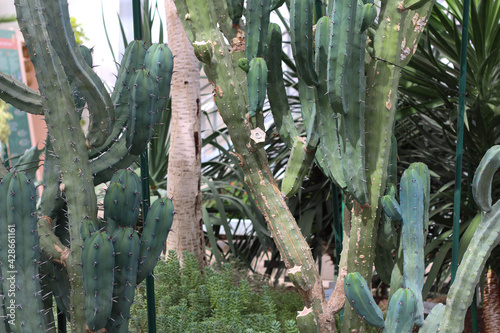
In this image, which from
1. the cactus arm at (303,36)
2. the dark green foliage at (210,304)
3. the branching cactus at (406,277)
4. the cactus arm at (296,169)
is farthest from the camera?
the dark green foliage at (210,304)

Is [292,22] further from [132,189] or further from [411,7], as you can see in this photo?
[132,189]

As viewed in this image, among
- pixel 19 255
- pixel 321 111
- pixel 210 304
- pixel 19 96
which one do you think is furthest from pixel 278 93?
pixel 210 304

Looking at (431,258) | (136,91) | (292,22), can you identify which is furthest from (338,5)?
(431,258)

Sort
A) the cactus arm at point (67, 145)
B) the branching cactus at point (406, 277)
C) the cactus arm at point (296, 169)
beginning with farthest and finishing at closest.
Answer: the cactus arm at point (296, 169) → the branching cactus at point (406, 277) → the cactus arm at point (67, 145)

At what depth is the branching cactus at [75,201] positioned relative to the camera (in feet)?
3.07

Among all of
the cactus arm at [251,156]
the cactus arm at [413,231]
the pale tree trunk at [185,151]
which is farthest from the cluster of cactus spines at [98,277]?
the pale tree trunk at [185,151]

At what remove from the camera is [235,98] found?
1.27m

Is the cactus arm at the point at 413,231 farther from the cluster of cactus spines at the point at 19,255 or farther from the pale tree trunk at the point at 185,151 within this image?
the pale tree trunk at the point at 185,151

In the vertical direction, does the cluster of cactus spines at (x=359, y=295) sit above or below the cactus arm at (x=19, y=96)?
below

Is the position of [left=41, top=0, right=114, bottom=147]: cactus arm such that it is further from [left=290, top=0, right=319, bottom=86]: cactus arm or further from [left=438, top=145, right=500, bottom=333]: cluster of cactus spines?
[left=438, top=145, right=500, bottom=333]: cluster of cactus spines

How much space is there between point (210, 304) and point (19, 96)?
132 centimetres

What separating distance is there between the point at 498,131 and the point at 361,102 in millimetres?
1459

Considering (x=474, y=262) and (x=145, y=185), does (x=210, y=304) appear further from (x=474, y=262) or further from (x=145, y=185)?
(x=474, y=262)

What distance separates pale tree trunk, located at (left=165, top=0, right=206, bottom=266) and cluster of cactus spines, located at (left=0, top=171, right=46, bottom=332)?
1650mm
